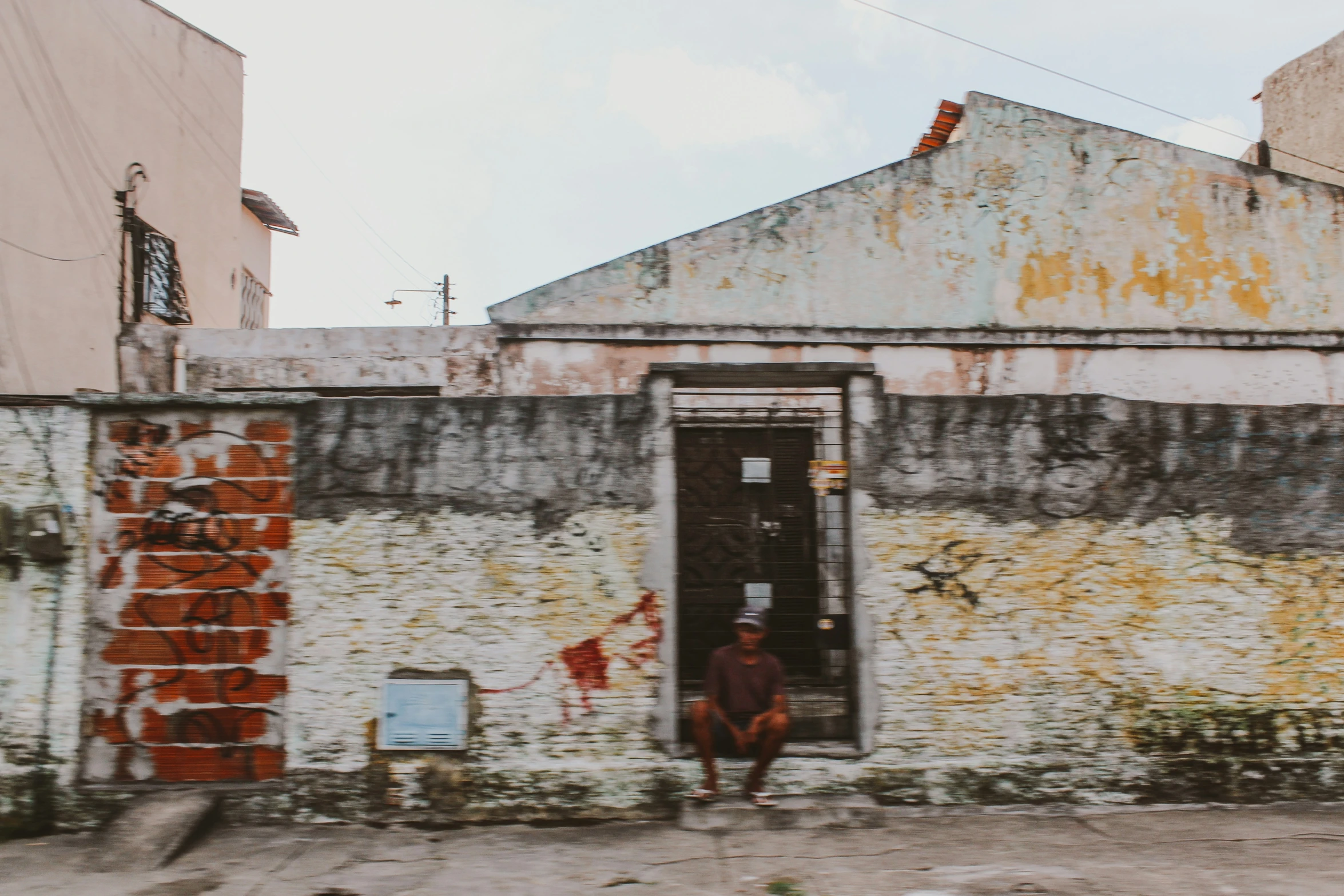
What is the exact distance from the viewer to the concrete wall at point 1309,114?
11.4m

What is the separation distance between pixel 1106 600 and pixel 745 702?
6.69ft

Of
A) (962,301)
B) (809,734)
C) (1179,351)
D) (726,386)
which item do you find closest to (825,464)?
(726,386)

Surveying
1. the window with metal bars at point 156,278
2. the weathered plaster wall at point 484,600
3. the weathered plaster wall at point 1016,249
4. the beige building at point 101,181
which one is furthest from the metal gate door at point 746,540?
the window with metal bars at point 156,278

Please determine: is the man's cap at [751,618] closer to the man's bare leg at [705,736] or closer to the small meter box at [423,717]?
the man's bare leg at [705,736]

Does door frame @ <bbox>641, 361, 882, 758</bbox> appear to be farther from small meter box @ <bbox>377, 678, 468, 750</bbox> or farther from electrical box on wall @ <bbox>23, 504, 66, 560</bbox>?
electrical box on wall @ <bbox>23, 504, 66, 560</bbox>

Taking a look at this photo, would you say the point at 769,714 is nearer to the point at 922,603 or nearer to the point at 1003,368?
the point at 922,603

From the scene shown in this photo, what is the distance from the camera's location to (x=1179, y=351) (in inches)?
321

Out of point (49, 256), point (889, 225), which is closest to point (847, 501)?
point (889, 225)

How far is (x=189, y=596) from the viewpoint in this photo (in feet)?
16.0

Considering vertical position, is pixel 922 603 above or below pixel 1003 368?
below

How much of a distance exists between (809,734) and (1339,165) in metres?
10.7

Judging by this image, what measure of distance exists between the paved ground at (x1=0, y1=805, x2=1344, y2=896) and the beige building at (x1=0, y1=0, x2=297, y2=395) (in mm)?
6325

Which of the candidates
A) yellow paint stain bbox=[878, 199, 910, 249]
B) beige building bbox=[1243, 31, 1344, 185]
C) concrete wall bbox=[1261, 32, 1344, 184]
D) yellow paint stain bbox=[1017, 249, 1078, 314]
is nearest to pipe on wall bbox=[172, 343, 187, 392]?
yellow paint stain bbox=[878, 199, 910, 249]

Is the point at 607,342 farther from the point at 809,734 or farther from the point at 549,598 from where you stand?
the point at 809,734
